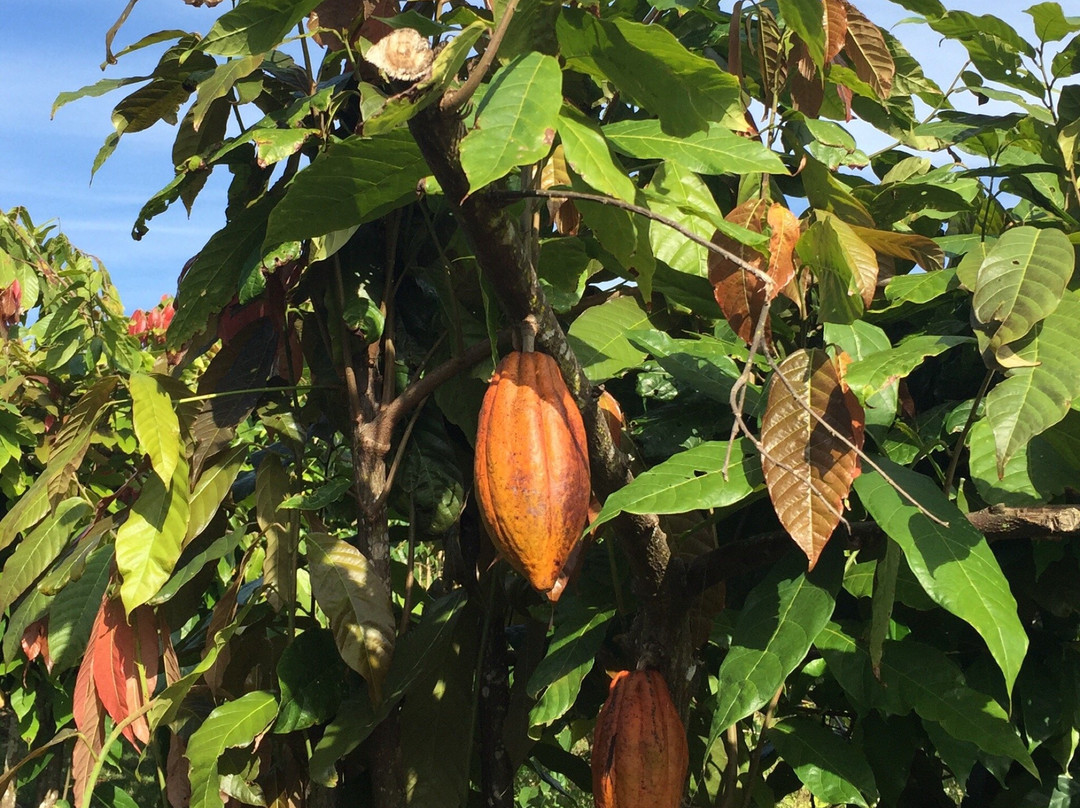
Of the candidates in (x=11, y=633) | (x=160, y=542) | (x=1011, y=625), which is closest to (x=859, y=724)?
(x=1011, y=625)

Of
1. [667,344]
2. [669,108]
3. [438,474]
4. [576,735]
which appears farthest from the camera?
[576,735]

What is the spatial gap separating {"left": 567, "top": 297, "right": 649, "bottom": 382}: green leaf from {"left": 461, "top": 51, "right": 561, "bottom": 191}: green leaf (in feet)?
1.48

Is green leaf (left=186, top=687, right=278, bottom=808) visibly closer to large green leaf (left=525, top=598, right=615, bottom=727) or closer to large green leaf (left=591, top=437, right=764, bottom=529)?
large green leaf (left=525, top=598, right=615, bottom=727)

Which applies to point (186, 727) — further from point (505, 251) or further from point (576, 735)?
point (505, 251)

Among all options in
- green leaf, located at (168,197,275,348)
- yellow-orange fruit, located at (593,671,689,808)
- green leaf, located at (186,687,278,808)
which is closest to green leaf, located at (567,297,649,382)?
yellow-orange fruit, located at (593,671,689,808)

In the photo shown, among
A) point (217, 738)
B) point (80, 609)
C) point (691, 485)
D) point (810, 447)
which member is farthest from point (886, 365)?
point (80, 609)

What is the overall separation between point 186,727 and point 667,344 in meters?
0.82

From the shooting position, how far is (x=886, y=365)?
88 cm

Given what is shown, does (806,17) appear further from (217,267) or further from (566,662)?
(217,267)

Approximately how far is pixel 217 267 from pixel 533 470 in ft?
2.16

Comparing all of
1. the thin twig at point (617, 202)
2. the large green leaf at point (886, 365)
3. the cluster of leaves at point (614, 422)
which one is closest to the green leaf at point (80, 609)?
the cluster of leaves at point (614, 422)

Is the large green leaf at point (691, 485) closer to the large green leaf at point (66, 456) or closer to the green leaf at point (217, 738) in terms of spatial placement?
the green leaf at point (217, 738)

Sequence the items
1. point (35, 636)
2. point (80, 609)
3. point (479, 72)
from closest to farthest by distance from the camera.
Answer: point (479, 72) → point (80, 609) → point (35, 636)

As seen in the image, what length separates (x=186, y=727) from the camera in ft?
4.20
